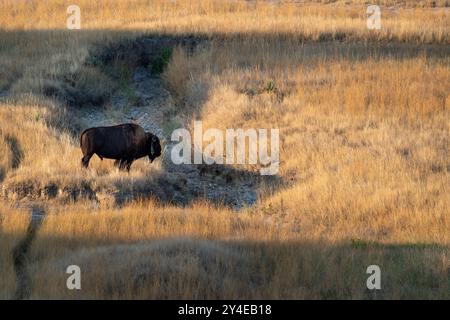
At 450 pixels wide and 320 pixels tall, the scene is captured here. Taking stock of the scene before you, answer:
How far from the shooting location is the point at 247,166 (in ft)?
70.9

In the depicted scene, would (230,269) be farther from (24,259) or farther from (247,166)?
(247,166)

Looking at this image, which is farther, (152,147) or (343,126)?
(343,126)

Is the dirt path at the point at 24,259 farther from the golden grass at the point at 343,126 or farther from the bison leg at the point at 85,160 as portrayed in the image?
the golden grass at the point at 343,126

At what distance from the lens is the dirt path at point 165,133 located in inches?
800

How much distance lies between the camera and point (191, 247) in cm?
1346

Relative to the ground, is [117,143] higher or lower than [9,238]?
higher

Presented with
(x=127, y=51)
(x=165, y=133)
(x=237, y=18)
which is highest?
(x=237, y=18)

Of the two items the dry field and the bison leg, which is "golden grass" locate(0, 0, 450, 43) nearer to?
the dry field

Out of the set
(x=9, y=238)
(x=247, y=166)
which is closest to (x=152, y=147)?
(x=247, y=166)

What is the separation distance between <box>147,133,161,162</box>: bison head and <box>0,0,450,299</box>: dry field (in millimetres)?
388

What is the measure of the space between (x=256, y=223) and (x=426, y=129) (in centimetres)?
751

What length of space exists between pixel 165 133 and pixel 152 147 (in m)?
5.18
